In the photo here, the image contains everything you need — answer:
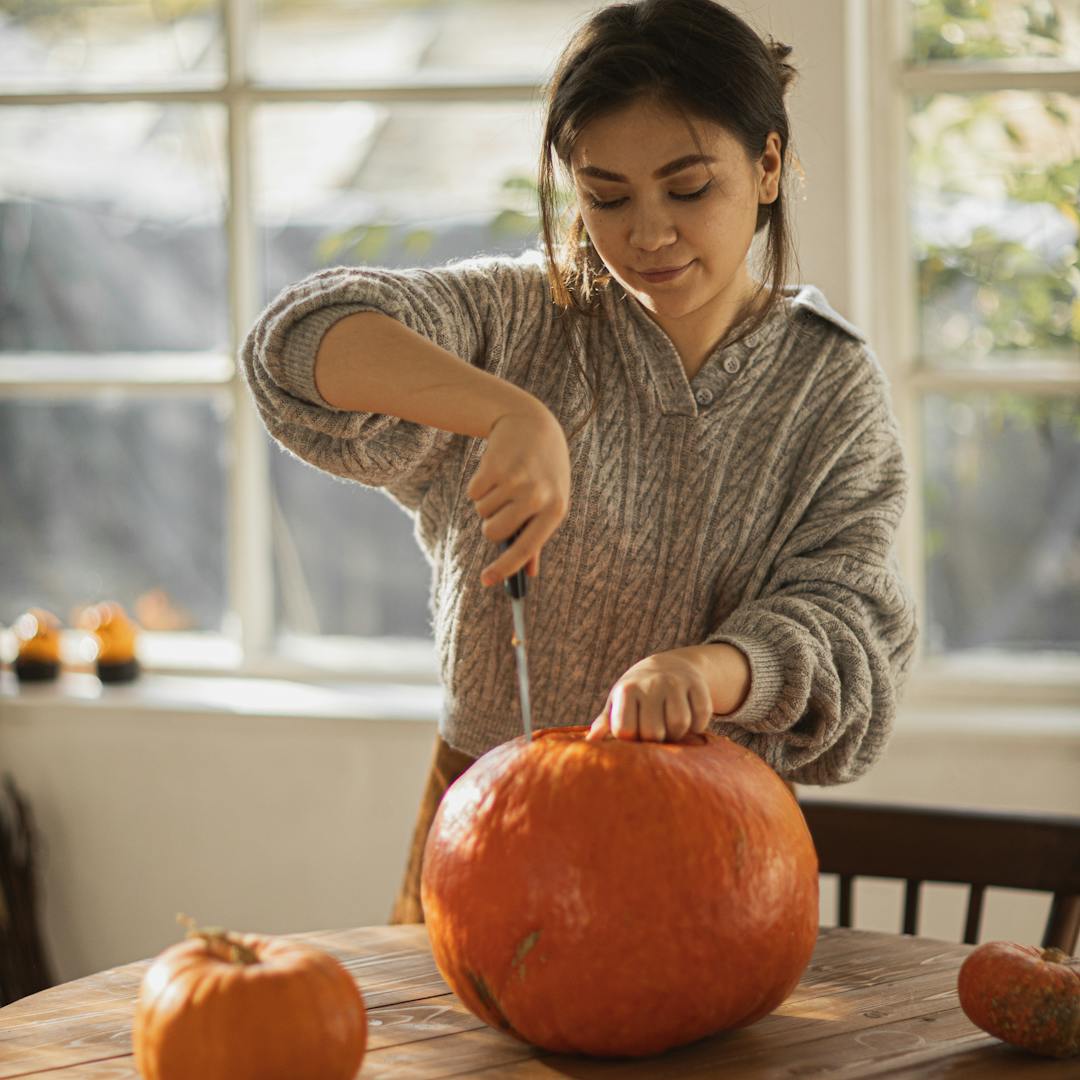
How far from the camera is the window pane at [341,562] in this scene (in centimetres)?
226

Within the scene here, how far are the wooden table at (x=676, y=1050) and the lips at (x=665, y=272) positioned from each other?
524mm

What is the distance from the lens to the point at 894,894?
A: 6.38 ft

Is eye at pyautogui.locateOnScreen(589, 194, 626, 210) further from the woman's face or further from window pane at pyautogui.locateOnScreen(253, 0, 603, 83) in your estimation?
window pane at pyautogui.locateOnScreen(253, 0, 603, 83)

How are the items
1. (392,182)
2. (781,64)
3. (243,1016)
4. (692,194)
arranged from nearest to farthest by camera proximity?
(243,1016), (692,194), (781,64), (392,182)

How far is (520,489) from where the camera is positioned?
2.79 feet

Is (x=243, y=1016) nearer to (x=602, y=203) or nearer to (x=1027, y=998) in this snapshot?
(x=1027, y=998)

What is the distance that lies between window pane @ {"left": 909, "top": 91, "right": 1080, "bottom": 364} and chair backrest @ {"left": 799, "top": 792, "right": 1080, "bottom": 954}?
96 centimetres

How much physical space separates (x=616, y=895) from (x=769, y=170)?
2.05ft

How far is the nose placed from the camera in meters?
1.04

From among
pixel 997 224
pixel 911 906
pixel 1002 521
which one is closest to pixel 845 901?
pixel 911 906

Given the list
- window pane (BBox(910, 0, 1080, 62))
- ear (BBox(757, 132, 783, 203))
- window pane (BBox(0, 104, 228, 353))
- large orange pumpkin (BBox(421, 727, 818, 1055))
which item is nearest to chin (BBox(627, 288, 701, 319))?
ear (BBox(757, 132, 783, 203))

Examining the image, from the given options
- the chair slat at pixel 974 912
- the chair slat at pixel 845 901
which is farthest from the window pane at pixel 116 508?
the chair slat at pixel 974 912

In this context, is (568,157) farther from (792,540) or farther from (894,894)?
(894,894)

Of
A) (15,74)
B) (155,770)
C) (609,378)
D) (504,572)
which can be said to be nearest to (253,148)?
(15,74)
